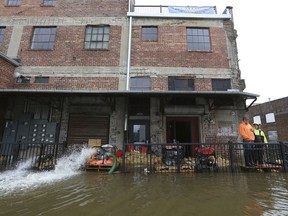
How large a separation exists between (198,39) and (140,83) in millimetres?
4669

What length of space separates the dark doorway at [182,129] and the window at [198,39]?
174 inches

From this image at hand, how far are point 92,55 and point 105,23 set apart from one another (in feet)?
7.67

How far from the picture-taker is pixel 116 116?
9711 mm

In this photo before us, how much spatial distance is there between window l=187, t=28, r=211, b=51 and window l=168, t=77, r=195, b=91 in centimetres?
211

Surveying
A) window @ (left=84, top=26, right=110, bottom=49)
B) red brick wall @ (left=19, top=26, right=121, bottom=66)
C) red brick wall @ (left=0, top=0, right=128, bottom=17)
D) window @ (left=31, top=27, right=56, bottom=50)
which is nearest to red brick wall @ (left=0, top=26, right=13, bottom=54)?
red brick wall @ (left=19, top=26, right=121, bottom=66)

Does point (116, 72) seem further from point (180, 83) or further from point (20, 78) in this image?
point (20, 78)

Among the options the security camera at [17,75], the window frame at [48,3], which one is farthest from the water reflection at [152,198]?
the window frame at [48,3]

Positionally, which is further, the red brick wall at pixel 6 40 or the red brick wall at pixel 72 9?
the red brick wall at pixel 72 9

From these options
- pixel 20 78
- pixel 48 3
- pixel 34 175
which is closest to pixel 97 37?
pixel 48 3

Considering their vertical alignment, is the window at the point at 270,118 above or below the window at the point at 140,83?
above

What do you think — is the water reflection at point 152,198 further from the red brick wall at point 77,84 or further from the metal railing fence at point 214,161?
the red brick wall at point 77,84

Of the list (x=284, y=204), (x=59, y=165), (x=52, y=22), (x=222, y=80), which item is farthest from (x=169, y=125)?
(x=52, y=22)

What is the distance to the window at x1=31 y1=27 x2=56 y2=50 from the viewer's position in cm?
1121

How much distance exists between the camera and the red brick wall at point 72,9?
1163cm
